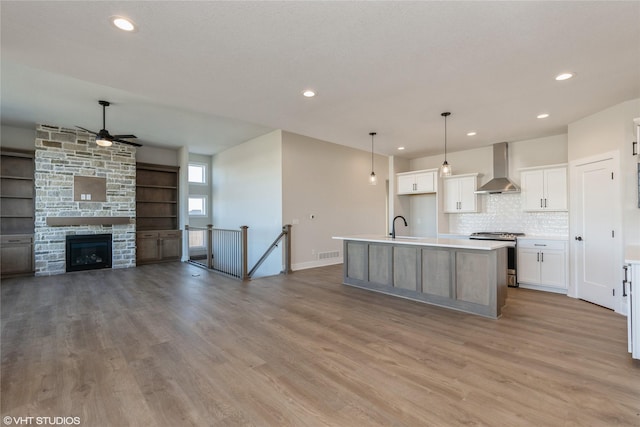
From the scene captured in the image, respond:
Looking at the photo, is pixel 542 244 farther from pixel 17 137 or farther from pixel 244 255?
pixel 17 137

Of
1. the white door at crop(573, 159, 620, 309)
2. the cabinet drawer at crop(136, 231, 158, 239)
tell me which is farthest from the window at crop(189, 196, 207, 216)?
the white door at crop(573, 159, 620, 309)

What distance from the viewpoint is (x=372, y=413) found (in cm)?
195

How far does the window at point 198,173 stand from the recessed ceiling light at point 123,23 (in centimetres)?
743

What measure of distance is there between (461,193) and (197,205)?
7855 mm

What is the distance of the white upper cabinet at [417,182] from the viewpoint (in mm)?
7023

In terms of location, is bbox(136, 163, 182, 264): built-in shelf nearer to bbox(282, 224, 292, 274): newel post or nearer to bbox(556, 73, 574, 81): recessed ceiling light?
bbox(282, 224, 292, 274): newel post

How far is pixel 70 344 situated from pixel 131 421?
175cm

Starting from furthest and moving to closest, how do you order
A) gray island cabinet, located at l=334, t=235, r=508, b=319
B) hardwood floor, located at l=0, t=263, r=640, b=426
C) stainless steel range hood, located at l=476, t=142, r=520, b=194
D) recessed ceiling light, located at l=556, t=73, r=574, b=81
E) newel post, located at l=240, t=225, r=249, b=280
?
stainless steel range hood, located at l=476, t=142, r=520, b=194 → newel post, located at l=240, t=225, r=249, b=280 → gray island cabinet, located at l=334, t=235, r=508, b=319 → recessed ceiling light, located at l=556, t=73, r=574, b=81 → hardwood floor, located at l=0, t=263, r=640, b=426

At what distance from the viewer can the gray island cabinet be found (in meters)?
3.79

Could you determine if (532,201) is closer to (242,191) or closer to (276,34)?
(276,34)

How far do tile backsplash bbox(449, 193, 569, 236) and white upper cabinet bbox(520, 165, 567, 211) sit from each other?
0.36 m

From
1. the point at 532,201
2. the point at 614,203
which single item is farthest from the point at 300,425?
the point at 532,201

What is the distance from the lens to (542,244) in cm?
519

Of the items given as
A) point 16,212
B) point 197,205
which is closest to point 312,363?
point 16,212
